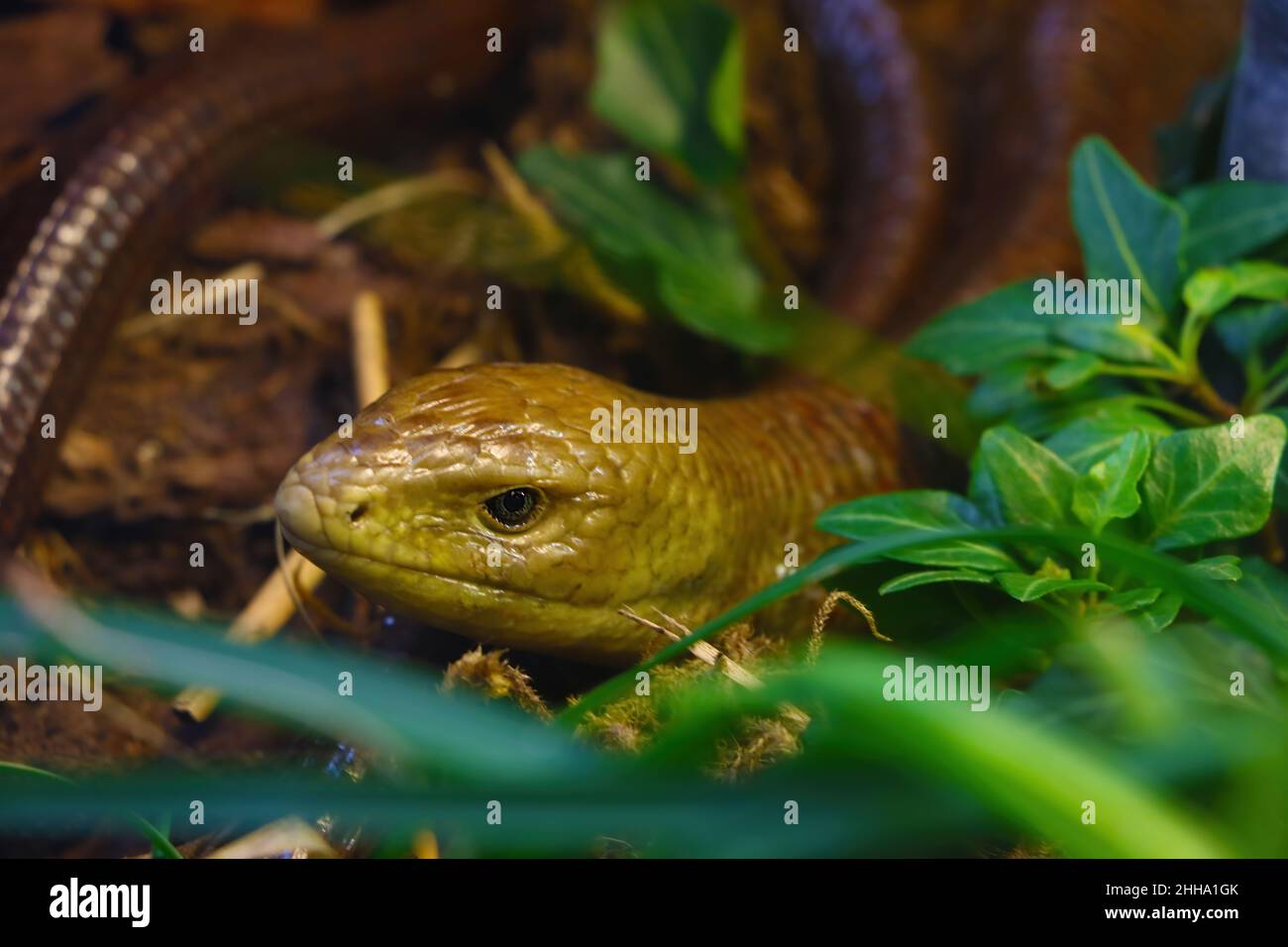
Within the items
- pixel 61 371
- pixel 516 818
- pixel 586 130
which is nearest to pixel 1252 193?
pixel 516 818

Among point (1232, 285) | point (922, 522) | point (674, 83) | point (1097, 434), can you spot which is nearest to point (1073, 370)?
point (1097, 434)

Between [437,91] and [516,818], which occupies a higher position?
[437,91]

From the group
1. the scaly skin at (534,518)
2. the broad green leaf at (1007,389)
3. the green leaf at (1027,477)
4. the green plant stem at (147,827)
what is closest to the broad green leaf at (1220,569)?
the green leaf at (1027,477)

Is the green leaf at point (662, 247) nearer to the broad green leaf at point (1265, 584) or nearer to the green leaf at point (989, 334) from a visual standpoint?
the green leaf at point (989, 334)

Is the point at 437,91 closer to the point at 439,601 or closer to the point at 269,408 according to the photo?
the point at 269,408

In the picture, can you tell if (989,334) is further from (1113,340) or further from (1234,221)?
(1234,221)

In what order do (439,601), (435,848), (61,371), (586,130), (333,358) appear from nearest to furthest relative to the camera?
(435,848), (439,601), (61,371), (333,358), (586,130)
